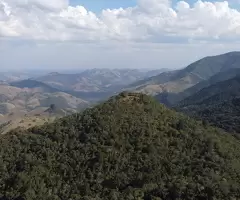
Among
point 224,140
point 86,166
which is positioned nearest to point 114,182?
point 86,166

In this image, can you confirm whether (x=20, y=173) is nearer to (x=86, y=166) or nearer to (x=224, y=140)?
(x=86, y=166)

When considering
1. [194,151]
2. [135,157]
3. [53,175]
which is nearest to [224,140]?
[194,151]

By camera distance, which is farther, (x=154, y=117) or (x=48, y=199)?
(x=154, y=117)

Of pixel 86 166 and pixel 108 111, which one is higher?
pixel 108 111

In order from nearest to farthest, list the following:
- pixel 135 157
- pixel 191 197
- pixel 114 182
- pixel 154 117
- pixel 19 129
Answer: pixel 191 197 < pixel 114 182 < pixel 135 157 < pixel 154 117 < pixel 19 129

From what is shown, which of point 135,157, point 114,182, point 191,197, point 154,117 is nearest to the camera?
point 191,197

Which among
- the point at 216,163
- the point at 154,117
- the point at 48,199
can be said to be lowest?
the point at 48,199

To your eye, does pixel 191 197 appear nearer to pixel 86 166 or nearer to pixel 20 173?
pixel 86 166
